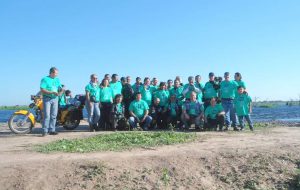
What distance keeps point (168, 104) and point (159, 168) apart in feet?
19.2

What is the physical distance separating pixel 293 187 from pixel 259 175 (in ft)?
2.30

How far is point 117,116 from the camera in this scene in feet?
43.1

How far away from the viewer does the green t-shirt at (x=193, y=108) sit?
13.1 metres

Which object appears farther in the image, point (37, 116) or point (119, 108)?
point (119, 108)

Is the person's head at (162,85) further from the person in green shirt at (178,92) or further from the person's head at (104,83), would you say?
the person's head at (104,83)

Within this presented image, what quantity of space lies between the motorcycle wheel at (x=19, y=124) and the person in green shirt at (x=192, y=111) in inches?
199

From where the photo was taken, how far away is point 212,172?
8.23 m

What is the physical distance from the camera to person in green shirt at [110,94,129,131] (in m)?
13.1

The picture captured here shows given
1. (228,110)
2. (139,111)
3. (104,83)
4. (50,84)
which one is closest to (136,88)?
(139,111)

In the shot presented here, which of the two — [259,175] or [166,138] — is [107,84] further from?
[259,175]

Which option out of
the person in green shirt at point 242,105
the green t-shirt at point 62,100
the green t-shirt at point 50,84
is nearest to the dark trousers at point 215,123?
the person in green shirt at point 242,105

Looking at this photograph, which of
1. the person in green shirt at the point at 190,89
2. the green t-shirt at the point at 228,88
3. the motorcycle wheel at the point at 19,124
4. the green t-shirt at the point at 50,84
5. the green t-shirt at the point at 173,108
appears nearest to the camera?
the green t-shirt at the point at 50,84

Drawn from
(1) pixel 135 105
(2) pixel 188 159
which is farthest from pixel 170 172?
(1) pixel 135 105

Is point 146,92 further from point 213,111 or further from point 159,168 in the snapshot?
point 159,168
